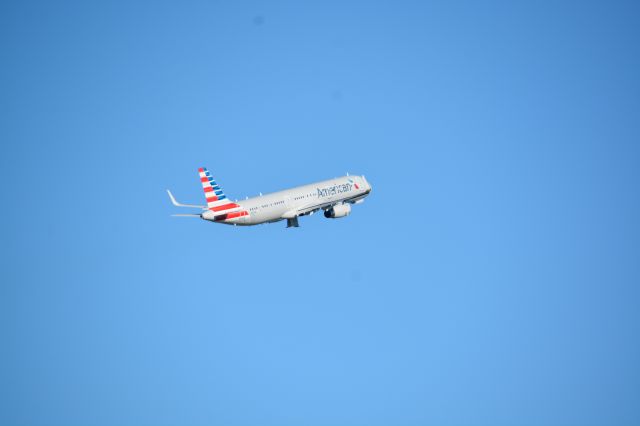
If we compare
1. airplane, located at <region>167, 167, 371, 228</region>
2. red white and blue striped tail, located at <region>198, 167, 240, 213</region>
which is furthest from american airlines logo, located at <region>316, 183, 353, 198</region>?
red white and blue striped tail, located at <region>198, 167, 240, 213</region>

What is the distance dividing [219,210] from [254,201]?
511cm

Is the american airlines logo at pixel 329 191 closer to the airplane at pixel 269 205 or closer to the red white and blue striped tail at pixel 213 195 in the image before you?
the airplane at pixel 269 205

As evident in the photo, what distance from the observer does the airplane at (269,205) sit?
599 feet

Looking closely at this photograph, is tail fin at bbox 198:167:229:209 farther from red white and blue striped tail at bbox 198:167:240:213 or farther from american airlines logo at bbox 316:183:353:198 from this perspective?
american airlines logo at bbox 316:183:353:198

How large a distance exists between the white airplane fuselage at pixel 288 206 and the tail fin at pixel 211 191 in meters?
1.52

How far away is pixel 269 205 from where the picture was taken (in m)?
186

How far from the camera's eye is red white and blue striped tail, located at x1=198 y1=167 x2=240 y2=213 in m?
183

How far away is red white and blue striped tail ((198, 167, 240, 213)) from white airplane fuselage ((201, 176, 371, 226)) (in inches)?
28.0

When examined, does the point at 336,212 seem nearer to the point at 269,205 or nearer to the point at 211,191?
the point at 269,205

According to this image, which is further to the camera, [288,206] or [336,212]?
[336,212]

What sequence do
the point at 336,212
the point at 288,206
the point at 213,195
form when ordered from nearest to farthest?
the point at 213,195 → the point at 288,206 → the point at 336,212

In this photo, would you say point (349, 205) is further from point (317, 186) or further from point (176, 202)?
point (176, 202)

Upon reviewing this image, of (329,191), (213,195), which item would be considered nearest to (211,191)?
(213,195)

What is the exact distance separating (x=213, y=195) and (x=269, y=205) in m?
7.60
